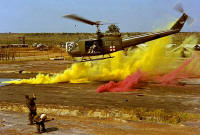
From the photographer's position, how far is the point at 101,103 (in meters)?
17.3

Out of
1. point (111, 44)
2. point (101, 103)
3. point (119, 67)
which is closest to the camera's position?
point (101, 103)

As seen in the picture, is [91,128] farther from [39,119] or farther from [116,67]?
[116,67]

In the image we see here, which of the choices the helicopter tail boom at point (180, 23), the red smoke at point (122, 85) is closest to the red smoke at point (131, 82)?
the red smoke at point (122, 85)

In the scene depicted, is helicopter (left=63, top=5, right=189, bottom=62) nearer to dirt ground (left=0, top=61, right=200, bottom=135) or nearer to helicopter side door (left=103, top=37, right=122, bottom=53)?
helicopter side door (left=103, top=37, right=122, bottom=53)

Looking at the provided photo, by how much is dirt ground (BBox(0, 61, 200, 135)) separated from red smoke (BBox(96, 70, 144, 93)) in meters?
0.84

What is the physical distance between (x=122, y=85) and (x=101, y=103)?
5.80 meters

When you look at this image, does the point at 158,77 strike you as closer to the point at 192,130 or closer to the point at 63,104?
the point at 63,104

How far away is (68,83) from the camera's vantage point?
85.1 feet

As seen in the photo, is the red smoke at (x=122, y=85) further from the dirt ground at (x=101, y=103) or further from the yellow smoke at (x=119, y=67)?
the yellow smoke at (x=119, y=67)

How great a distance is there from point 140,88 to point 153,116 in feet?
27.2

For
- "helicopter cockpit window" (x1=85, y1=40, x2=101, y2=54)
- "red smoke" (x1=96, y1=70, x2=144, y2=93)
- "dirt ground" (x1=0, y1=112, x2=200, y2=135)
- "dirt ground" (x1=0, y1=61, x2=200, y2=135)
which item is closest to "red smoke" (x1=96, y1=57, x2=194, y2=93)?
"red smoke" (x1=96, y1=70, x2=144, y2=93)

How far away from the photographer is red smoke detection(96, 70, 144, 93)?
21.6 metres

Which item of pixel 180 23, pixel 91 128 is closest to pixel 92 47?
pixel 180 23

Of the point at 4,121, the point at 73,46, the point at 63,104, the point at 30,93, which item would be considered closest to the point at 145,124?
the point at 63,104
